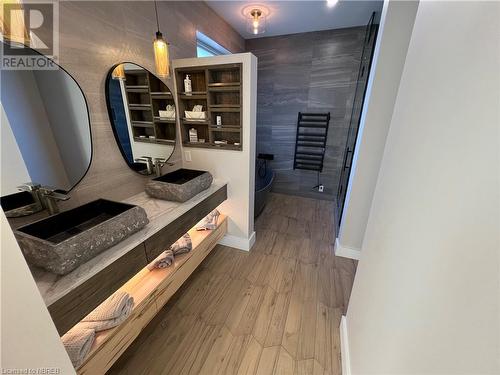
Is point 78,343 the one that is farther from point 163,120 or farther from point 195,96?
point 195,96

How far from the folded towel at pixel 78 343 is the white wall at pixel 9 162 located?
0.79m

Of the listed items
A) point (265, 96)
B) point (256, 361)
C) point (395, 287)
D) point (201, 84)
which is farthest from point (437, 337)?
point (265, 96)

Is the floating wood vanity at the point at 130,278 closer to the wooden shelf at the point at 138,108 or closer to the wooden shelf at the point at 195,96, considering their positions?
the wooden shelf at the point at 138,108

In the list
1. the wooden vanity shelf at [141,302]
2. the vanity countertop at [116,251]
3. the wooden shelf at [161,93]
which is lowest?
the wooden vanity shelf at [141,302]

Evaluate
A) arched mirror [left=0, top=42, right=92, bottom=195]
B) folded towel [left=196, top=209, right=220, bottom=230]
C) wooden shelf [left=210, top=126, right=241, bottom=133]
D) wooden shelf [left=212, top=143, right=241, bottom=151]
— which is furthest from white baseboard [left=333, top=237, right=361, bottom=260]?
arched mirror [left=0, top=42, right=92, bottom=195]

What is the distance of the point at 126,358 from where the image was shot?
4.48ft

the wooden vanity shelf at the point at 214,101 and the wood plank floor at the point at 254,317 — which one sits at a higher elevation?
the wooden vanity shelf at the point at 214,101

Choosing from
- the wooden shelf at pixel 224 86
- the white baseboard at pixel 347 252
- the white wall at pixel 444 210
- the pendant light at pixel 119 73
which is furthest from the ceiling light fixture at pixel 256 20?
the white baseboard at pixel 347 252

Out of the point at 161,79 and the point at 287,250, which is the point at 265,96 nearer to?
the point at 161,79

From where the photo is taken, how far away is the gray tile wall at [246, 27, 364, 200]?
3.04 meters

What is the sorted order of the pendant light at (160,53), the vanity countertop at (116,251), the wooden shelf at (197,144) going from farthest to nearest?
the wooden shelf at (197,144) → the pendant light at (160,53) → the vanity countertop at (116,251)

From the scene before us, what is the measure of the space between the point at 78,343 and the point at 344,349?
60.2 inches

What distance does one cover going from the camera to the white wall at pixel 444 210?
1.25 feet

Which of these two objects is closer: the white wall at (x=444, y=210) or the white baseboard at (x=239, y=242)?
the white wall at (x=444, y=210)
